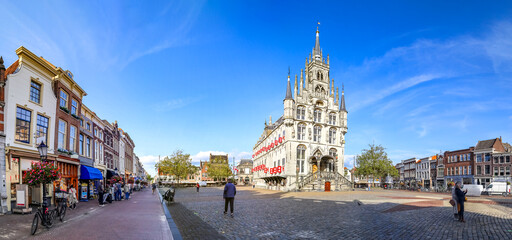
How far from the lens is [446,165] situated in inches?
2643

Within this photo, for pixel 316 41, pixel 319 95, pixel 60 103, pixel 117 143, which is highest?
pixel 316 41

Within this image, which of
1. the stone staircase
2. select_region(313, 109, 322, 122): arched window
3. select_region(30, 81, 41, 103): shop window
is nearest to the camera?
select_region(30, 81, 41, 103): shop window

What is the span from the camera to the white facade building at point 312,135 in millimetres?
45044

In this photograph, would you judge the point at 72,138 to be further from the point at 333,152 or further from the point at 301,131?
the point at 333,152

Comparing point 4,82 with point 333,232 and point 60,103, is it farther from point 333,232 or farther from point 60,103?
point 333,232

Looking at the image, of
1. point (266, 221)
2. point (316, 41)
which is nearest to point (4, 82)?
point (266, 221)

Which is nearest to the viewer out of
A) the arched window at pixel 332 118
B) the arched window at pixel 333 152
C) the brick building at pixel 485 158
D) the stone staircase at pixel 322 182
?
the stone staircase at pixel 322 182

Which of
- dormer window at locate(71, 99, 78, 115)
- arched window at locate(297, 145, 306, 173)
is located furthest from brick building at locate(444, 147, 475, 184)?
dormer window at locate(71, 99, 78, 115)

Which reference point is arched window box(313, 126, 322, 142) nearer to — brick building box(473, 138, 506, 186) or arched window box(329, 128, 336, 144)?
arched window box(329, 128, 336, 144)

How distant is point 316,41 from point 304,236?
48812 millimetres

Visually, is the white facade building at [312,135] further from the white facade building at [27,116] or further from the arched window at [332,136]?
the white facade building at [27,116]

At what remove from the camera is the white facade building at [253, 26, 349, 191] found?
1773 inches

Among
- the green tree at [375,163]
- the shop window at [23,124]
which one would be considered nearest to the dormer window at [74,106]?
the shop window at [23,124]

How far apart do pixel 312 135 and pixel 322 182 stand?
8068mm
